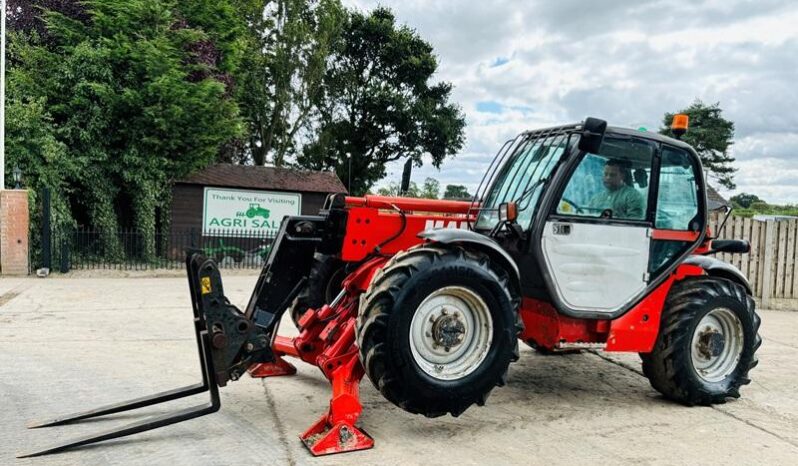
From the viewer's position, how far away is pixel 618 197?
5.03 metres

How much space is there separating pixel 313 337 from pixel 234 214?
622 inches

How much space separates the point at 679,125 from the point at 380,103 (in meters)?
26.1

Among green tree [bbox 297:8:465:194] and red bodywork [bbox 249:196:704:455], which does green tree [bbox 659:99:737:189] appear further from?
red bodywork [bbox 249:196:704:455]

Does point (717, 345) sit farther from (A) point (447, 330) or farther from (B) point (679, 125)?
(A) point (447, 330)

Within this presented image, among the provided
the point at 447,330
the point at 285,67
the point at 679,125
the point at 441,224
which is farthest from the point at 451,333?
the point at 285,67

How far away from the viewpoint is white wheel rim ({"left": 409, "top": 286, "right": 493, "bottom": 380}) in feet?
13.7

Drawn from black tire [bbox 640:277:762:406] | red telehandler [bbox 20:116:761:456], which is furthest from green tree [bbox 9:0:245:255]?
black tire [bbox 640:277:762:406]

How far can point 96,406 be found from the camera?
4.85 meters

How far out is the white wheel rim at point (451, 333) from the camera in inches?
165

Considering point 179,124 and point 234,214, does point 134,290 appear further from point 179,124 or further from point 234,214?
point 234,214

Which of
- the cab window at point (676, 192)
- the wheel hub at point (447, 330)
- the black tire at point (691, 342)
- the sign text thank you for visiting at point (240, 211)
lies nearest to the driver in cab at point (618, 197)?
the cab window at point (676, 192)

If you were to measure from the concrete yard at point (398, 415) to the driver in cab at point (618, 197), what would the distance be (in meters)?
1.62

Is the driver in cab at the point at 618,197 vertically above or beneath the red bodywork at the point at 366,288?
above

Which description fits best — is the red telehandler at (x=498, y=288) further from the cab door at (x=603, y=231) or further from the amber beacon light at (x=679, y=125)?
the amber beacon light at (x=679, y=125)
